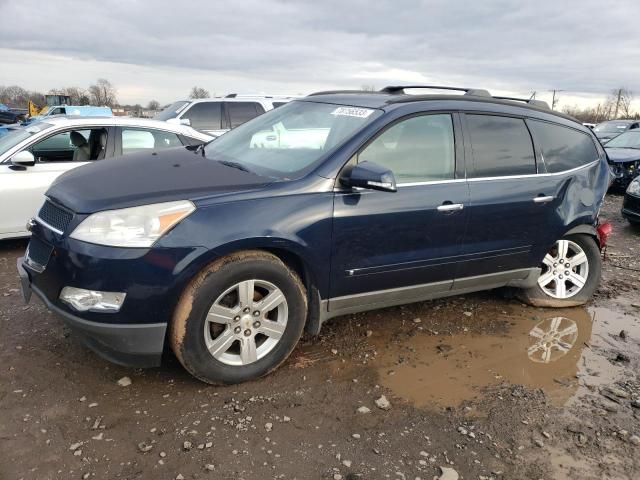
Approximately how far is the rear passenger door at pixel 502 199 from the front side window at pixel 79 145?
4.27 metres

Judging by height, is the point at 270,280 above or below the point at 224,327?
above

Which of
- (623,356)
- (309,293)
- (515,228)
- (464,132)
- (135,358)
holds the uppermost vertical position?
(464,132)

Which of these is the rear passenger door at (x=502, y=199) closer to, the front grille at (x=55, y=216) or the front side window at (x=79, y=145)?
the front grille at (x=55, y=216)

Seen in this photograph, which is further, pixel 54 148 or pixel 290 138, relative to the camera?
pixel 54 148

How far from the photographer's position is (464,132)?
3934 millimetres

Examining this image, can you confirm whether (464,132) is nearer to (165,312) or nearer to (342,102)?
(342,102)

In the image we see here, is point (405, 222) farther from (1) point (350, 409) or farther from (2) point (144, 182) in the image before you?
(2) point (144, 182)

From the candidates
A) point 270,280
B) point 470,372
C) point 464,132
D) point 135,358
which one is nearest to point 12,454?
point 135,358

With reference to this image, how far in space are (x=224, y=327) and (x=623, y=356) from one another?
3.01 metres

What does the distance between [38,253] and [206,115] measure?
27.4 feet

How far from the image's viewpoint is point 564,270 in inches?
189

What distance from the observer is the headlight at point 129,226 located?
2861mm

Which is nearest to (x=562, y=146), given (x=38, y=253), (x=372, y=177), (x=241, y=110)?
(x=372, y=177)

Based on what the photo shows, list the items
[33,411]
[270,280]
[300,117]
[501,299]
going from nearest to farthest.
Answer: [33,411]
[270,280]
[300,117]
[501,299]
